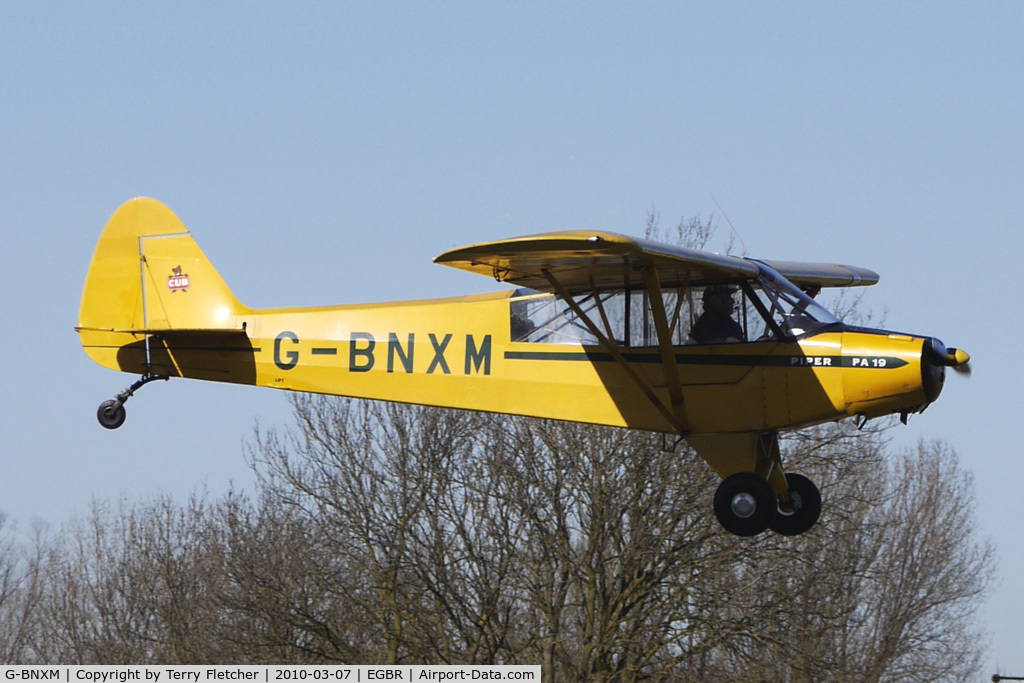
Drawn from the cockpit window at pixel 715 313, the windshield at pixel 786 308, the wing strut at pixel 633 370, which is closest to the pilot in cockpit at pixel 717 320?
the cockpit window at pixel 715 313

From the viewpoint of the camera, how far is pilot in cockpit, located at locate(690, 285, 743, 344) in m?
12.2

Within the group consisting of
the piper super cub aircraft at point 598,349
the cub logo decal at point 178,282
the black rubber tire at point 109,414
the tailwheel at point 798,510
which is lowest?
the tailwheel at point 798,510

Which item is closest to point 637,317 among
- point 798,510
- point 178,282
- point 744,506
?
point 744,506

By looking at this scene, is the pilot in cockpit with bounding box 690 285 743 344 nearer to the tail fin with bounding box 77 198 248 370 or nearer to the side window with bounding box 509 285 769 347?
the side window with bounding box 509 285 769 347

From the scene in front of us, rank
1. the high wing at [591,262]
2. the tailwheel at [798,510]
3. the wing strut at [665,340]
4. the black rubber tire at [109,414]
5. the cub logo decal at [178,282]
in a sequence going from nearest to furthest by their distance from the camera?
the high wing at [591,262], the wing strut at [665,340], the tailwheel at [798,510], the black rubber tire at [109,414], the cub logo decal at [178,282]

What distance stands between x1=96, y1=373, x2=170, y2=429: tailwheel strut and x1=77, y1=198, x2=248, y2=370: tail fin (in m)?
0.36

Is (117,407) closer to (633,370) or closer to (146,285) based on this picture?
(146,285)

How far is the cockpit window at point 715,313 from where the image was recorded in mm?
12172

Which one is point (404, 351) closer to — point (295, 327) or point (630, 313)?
point (295, 327)

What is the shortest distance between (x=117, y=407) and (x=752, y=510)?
22.7 ft

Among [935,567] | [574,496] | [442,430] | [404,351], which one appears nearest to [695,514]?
[574,496]

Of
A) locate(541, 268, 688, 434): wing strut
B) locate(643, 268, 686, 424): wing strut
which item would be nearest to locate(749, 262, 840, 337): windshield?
locate(643, 268, 686, 424): wing strut

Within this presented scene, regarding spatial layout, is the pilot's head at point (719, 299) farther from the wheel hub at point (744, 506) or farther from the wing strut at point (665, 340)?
the wheel hub at point (744, 506)

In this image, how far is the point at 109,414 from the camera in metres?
14.7
